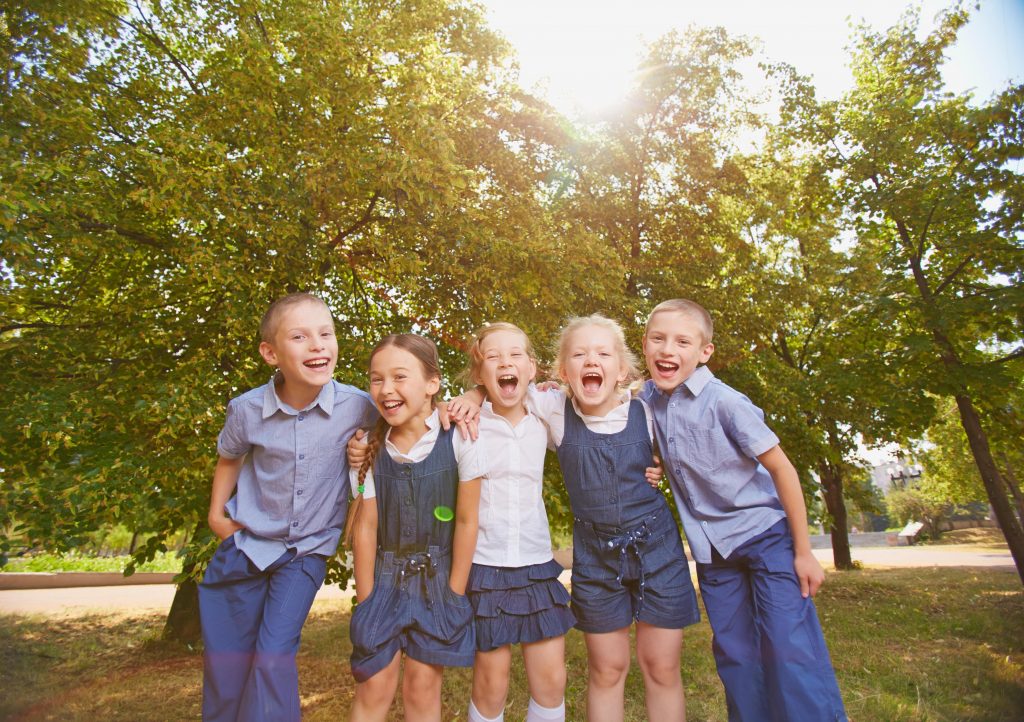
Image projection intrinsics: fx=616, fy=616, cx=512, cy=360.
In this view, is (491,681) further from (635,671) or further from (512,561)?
(635,671)

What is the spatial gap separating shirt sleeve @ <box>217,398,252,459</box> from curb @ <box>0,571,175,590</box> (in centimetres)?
1094

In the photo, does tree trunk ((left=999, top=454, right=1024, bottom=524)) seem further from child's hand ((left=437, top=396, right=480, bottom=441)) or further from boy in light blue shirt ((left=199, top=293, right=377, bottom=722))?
boy in light blue shirt ((left=199, top=293, right=377, bottom=722))

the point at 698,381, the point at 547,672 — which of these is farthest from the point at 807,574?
the point at 547,672

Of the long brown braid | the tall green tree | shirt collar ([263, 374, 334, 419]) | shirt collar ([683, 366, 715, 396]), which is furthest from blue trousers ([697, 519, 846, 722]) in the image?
the tall green tree

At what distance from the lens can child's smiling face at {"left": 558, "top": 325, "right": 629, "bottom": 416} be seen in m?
2.74

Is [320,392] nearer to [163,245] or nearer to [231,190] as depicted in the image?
[231,190]

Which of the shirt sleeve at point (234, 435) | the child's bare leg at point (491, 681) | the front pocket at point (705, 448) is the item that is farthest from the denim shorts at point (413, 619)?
the front pocket at point (705, 448)

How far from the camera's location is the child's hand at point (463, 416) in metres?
2.61

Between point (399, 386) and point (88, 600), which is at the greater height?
point (399, 386)

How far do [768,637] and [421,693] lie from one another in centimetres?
138

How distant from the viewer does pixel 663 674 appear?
2549mm

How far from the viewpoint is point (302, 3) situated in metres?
5.90

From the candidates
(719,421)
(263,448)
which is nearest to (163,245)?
(263,448)

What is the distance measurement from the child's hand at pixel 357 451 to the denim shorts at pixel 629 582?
1.00 meters
